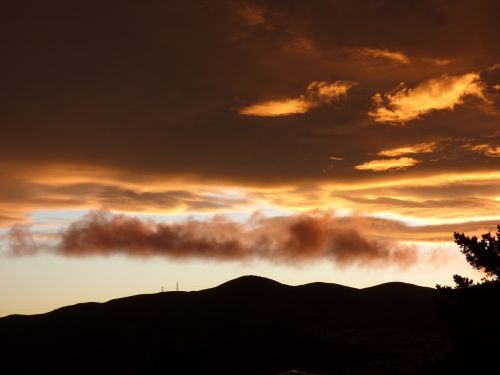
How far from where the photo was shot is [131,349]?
92.0 meters

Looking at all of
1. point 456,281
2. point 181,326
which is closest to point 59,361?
point 181,326

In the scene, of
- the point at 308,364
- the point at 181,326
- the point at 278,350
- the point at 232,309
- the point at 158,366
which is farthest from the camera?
the point at 232,309

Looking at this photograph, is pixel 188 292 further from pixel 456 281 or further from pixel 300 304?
pixel 456 281

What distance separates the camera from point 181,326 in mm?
102062

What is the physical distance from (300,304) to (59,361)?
4344 cm

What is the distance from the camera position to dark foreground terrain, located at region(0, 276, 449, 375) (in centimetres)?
8156

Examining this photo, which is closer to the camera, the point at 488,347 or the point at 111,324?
the point at 488,347

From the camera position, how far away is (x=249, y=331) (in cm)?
9744

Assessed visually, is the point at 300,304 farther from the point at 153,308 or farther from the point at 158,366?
the point at 158,366

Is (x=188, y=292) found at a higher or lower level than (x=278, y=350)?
higher

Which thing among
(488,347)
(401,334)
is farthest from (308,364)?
(488,347)

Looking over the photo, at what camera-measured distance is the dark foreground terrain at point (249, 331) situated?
268ft

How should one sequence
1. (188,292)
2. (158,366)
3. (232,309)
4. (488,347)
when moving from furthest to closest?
(188,292) → (232,309) → (158,366) → (488,347)

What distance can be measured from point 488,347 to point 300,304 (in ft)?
Result: 247
